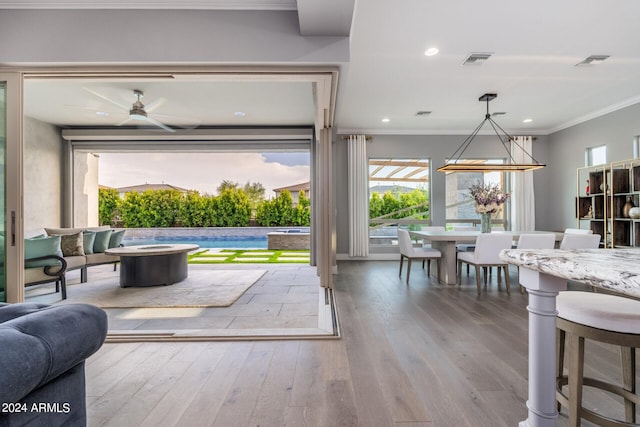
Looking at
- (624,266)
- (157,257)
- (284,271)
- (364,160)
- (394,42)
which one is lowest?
(284,271)

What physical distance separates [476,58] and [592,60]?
1.34m

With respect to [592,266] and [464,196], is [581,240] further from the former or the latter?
[592,266]

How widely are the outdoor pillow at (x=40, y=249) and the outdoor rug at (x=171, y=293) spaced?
0.50 meters

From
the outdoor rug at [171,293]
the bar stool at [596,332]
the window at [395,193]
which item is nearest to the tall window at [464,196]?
the window at [395,193]

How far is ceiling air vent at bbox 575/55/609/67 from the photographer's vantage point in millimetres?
3656

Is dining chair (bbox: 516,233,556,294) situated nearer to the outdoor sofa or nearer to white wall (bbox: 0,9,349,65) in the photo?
white wall (bbox: 0,9,349,65)

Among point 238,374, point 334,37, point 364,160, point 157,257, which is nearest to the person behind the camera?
point 238,374

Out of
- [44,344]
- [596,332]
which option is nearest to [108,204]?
[44,344]

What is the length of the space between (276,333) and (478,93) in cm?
433

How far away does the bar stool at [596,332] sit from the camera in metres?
1.14

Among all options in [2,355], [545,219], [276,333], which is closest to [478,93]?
[545,219]

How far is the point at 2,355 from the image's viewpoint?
83 centimetres

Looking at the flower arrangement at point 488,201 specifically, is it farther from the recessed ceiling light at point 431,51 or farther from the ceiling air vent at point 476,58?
the recessed ceiling light at point 431,51

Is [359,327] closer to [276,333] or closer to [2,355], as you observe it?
[276,333]
